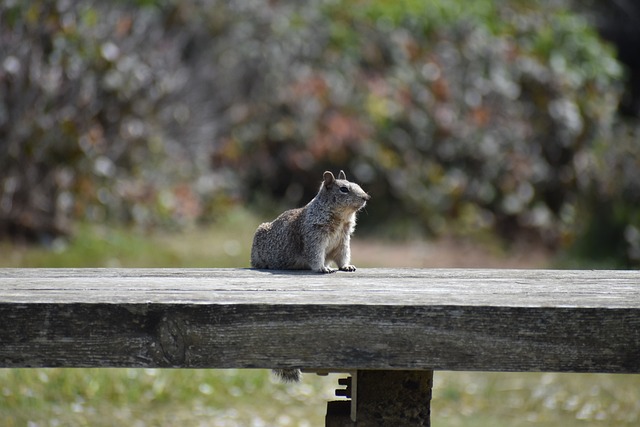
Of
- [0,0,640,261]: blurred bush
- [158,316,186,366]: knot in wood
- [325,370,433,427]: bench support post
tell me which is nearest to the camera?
[158,316,186,366]: knot in wood

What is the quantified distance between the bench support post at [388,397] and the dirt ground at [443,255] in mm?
5998

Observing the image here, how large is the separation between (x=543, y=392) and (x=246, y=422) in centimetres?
198

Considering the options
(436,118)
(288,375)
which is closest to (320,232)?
(288,375)

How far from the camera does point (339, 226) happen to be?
4219 mm

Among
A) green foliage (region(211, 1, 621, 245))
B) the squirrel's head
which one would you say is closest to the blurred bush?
green foliage (region(211, 1, 621, 245))

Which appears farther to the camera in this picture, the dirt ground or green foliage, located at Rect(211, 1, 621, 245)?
green foliage, located at Rect(211, 1, 621, 245)

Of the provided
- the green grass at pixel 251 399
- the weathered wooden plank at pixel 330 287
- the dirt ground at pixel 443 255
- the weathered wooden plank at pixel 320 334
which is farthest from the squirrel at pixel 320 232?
the dirt ground at pixel 443 255

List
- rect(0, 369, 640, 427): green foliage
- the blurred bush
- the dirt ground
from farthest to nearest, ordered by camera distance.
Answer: the blurred bush < the dirt ground < rect(0, 369, 640, 427): green foliage

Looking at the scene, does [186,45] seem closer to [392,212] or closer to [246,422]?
[392,212]

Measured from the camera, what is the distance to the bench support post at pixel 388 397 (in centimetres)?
308

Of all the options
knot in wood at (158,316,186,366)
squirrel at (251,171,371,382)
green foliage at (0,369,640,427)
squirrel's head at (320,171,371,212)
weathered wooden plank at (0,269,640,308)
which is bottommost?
green foliage at (0,369,640,427)

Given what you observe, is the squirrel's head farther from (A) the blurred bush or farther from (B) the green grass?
(A) the blurred bush

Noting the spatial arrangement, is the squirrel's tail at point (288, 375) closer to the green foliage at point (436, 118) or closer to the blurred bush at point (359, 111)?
the blurred bush at point (359, 111)

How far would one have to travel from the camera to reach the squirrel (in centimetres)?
413
